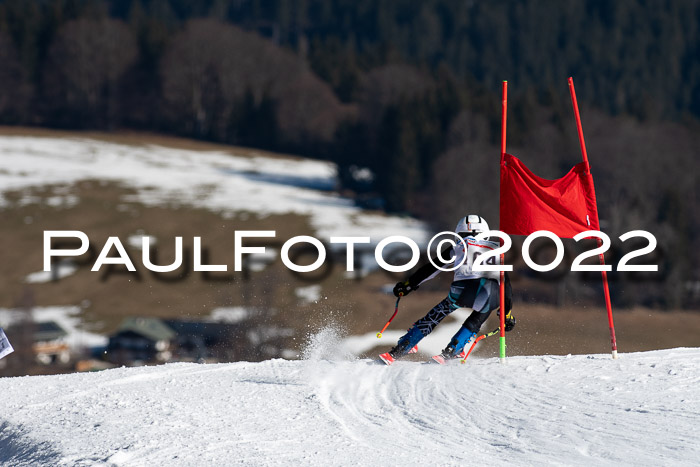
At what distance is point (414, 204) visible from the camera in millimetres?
65500

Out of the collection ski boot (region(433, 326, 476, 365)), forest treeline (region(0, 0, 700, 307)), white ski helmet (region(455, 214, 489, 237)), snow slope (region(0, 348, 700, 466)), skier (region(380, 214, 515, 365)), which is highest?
forest treeline (region(0, 0, 700, 307))

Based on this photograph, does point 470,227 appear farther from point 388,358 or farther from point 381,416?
point 381,416

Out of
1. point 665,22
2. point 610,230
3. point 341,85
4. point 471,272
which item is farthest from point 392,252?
point 665,22

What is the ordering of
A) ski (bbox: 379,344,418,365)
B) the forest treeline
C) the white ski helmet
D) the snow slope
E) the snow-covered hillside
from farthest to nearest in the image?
the snow-covered hillside < the forest treeline < ski (bbox: 379,344,418,365) < the white ski helmet < the snow slope

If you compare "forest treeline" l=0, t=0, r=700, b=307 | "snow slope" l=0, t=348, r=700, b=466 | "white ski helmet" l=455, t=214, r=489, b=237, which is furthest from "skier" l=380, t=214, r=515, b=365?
"forest treeline" l=0, t=0, r=700, b=307

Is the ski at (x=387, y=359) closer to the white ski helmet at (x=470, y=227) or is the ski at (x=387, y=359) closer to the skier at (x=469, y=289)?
the skier at (x=469, y=289)

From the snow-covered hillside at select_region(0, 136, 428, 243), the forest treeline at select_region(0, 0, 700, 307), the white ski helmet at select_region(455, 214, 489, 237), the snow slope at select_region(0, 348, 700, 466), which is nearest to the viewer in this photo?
the snow slope at select_region(0, 348, 700, 466)

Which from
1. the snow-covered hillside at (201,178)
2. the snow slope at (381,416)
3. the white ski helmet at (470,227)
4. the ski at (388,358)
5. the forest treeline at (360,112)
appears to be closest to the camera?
the snow slope at (381,416)

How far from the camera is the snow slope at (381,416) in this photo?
669cm

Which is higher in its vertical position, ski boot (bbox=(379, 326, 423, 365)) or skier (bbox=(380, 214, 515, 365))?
skier (bbox=(380, 214, 515, 365))

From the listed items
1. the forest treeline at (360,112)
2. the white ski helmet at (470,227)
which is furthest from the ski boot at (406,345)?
the forest treeline at (360,112)

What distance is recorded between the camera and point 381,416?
777 cm

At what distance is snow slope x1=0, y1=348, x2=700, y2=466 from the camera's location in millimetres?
6691

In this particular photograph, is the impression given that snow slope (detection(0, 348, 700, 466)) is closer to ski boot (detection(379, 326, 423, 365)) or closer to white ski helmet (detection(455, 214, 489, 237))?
ski boot (detection(379, 326, 423, 365))
